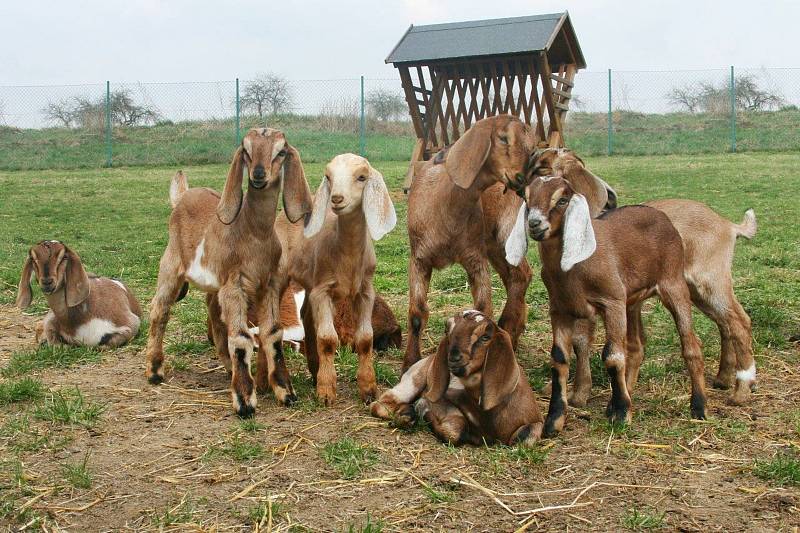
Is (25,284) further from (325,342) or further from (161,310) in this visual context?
(325,342)

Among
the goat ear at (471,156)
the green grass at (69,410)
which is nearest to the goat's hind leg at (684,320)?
the goat ear at (471,156)

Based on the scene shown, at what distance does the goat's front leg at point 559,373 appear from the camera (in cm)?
464

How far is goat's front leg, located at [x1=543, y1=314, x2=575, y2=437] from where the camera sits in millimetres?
4641

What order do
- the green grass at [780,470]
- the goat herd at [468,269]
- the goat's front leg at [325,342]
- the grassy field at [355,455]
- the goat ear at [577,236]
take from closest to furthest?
the grassy field at [355,455], the green grass at [780,470], the goat ear at [577,236], the goat herd at [468,269], the goat's front leg at [325,342]

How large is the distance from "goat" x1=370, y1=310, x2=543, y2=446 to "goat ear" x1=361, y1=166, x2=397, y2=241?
751 millimetres

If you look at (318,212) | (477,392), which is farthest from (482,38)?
(477,392)

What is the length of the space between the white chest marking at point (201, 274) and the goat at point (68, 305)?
1.40 metres

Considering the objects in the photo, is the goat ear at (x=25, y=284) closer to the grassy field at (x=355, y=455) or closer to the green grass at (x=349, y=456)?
the grassy field at (x=355, y=455)

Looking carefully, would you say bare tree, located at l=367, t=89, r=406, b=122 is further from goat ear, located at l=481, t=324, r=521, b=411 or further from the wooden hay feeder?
goat ear, located at l=481, t=324, r=521, b=411

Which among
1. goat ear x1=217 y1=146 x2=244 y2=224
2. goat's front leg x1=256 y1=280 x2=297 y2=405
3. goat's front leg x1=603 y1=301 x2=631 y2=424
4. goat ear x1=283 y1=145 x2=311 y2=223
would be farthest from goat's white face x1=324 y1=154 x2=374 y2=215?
goat's front leg x1=603 y1=301 x2=631 y2=424

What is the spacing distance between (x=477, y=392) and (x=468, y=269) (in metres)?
1.43

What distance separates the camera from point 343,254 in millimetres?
5332

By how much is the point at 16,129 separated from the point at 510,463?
25.8m

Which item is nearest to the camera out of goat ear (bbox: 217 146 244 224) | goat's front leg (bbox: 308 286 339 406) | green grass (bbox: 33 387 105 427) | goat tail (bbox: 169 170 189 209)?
green grass (bbox: 33 387 105 427)
